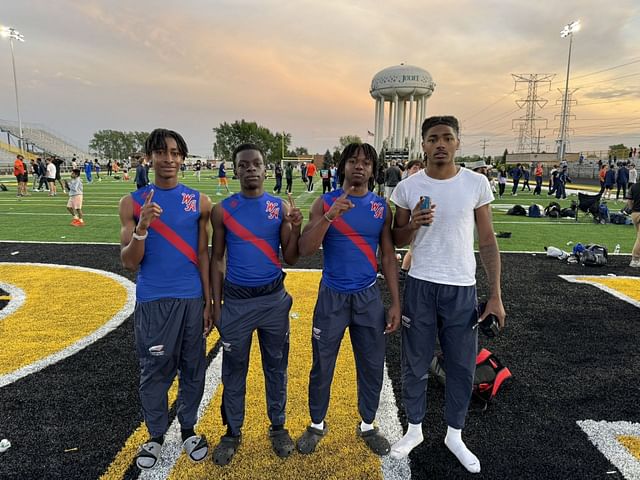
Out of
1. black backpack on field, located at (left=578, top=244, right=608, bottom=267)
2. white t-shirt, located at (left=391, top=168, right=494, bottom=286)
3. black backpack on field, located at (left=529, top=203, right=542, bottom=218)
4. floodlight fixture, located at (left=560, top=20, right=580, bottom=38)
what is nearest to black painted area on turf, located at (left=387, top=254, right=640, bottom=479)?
white t-shirt, located at (left=391, top=168, right=494, bottom=286)

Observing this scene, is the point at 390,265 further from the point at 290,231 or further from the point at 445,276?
the point at 290,231

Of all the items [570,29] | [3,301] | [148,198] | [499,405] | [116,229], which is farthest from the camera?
[570,29]

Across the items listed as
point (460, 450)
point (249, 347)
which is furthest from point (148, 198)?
point (460, 450)

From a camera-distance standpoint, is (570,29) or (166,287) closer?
(166,287)

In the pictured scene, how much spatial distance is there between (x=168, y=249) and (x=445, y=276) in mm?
1752

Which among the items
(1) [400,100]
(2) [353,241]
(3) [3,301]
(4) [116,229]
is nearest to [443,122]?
(2) [353,241]

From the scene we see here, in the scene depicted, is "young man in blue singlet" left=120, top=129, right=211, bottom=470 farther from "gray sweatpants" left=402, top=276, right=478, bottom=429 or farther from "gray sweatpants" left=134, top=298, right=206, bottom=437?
"gray sweatpants" left=402, top=276, right=478, bottom=429

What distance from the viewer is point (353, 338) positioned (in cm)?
270

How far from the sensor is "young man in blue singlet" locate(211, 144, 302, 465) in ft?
8.23

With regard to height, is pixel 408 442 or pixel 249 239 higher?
pixel 249 239

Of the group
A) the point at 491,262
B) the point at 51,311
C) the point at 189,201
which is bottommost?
the point at 51,311

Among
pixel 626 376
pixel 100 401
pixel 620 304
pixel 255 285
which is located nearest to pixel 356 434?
pixel 255 285

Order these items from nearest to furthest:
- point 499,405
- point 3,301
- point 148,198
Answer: point 148,198, point 499,405, point 3,301

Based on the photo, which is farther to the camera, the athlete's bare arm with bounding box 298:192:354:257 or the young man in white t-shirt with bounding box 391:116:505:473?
the young man in white t-shirt with bounding box 391:116:505:473
